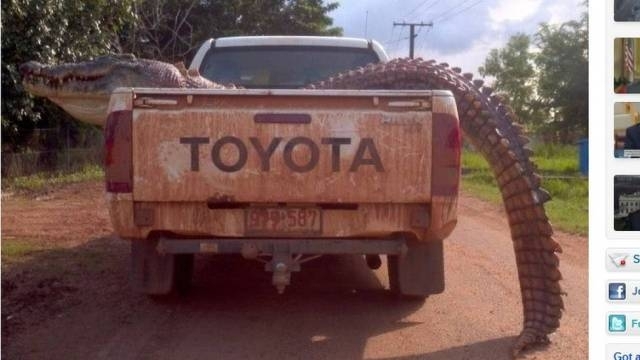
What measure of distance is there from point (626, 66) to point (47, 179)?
44.8 feet

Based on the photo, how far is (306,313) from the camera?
17.8 feet

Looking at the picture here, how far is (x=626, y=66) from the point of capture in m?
2.70

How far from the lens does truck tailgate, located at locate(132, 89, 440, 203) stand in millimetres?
4328

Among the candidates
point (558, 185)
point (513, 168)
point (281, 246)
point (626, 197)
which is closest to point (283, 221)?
point (281, 246)

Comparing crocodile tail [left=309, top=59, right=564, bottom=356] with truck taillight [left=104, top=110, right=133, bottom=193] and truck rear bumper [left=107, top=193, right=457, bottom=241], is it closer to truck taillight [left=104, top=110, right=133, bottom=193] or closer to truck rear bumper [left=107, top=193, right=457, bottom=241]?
truck rear bumper [left=107, top=193, right=457, bottom=241]

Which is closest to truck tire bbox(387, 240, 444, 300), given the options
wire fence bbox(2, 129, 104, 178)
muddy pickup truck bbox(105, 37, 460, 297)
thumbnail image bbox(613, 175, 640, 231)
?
muddy pickup truck bbox(105, 37, 460, 297)

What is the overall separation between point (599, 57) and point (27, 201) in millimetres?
10632

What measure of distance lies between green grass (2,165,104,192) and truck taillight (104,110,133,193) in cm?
934

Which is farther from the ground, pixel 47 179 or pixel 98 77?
pixel 98 77

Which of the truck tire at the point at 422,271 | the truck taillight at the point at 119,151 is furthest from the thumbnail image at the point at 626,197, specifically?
the truck taillight at the point at 119,151

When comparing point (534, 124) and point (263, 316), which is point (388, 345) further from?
point (534, 124)

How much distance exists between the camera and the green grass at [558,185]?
38.6ft

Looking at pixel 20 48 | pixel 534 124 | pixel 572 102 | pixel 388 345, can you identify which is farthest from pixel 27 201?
pixel 534 124

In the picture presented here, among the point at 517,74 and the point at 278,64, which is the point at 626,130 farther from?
the point at 517,74
